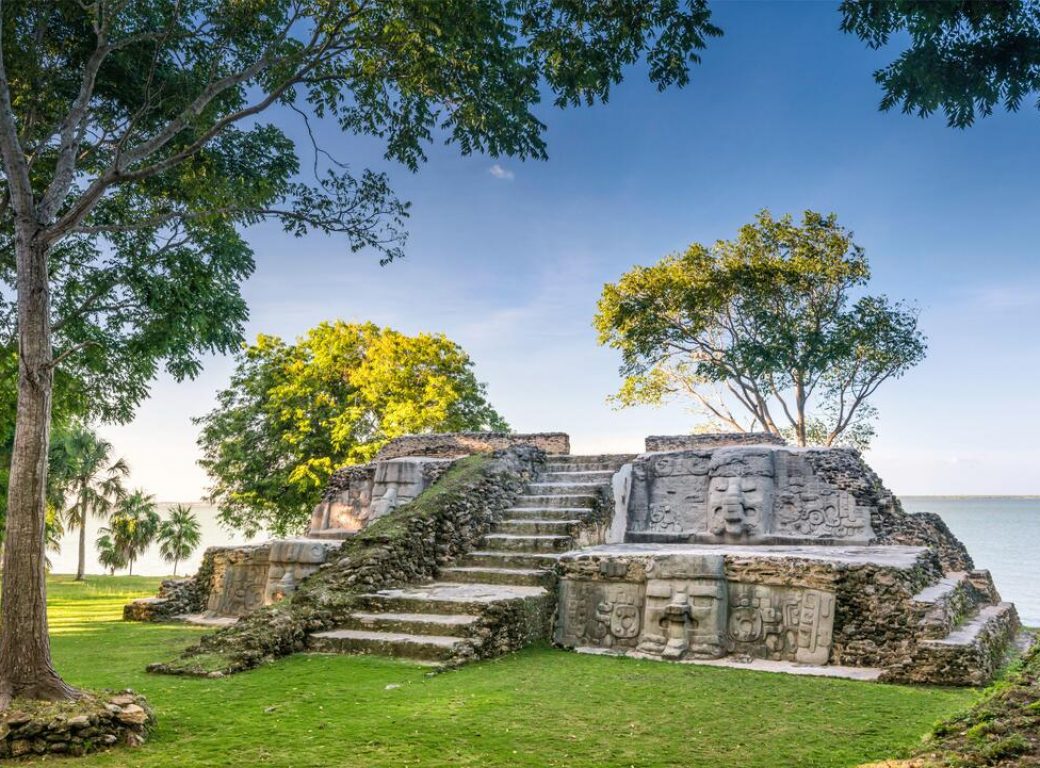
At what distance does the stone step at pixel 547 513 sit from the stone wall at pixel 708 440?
4.49 m

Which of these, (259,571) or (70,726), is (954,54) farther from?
(259,571)

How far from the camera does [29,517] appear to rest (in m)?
4.82

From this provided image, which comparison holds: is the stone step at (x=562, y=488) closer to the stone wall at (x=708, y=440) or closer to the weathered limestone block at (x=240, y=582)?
the stone wall at (x=708, y=440)

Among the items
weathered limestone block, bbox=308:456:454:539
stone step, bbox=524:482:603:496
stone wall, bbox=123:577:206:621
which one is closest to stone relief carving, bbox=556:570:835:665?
stone step, bbox=524:482:603:496

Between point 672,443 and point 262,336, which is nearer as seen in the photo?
point 672,443

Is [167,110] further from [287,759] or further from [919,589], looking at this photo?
[919,589]

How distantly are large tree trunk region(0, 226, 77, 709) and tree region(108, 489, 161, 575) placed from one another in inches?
1399

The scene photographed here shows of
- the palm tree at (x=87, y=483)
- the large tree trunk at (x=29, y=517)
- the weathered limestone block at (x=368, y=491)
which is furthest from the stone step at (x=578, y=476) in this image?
the palm tree at (x=87, y=483)

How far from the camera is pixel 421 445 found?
708 inches

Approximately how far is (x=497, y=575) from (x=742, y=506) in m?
4.19

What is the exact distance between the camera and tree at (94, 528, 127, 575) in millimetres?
37344

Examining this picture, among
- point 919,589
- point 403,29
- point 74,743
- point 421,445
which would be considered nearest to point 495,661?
point 74,743

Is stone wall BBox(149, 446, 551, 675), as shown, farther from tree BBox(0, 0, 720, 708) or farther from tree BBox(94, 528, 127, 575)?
tree BBox(94, 528, 127, 575)

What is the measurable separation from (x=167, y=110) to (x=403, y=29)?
3.92 m
